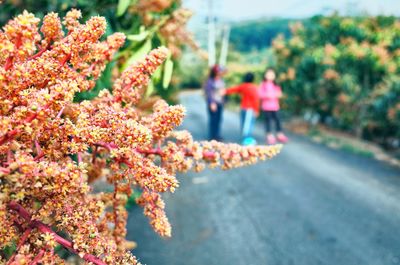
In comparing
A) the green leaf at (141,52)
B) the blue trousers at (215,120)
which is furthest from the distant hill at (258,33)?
the green leaf at (141,52)

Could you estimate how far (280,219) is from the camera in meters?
5.16

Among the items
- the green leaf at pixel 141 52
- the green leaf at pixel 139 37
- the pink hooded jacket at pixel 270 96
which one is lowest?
the pink hooded jacket at pixel 270 96

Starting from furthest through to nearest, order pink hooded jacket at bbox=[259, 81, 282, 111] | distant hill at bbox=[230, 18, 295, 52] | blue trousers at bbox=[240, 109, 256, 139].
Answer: distant hill at bbox=[230, 18, 295, 52]
pink hooded jacket at bbox=[259, 81, 282, 111]
blue trousers at bbox=[240, 109, 256, 139]

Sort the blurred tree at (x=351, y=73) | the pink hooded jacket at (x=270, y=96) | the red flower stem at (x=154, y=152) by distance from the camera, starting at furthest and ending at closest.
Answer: the blurred tree at (x=351, y=73)
the pink hooded jacket at (x=270, y=96)
the red flower stem at (x=154, y=152)

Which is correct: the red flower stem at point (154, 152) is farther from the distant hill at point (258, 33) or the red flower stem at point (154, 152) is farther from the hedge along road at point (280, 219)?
the distant hill at point (258, 33)

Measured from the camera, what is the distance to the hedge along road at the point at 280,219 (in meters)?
4.20

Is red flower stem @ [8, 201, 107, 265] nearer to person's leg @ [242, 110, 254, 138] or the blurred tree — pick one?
person's leg @ [242, 110, 254, 138]

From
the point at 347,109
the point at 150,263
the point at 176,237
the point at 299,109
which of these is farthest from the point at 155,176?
the point at 299,109

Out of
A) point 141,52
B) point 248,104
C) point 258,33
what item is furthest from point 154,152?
point 258,33

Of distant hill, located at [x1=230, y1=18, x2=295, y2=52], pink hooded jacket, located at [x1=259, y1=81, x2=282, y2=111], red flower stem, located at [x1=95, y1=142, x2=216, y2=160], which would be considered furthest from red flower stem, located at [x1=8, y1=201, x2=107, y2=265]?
distant hill, located at [x1=230, y1=18, x2=295, y2=52]

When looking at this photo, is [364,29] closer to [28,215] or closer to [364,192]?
[364,192]

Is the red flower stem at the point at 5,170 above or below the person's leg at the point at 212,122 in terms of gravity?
above

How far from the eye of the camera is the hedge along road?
4195 mm

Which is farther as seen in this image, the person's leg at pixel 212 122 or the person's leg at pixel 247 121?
the person's leg at pixel 212 122
